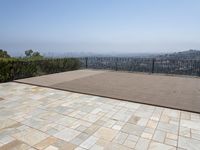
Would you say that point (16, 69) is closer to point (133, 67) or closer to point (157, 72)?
point (133, 67)

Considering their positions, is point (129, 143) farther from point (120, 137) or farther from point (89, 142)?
point (89, 142)

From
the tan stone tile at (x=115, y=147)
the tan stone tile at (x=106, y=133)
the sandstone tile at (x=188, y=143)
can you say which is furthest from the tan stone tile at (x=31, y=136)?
the sandstone tile at (x=188, y=143)

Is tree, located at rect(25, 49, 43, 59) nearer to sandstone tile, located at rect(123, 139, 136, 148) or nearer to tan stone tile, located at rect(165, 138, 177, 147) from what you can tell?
sandstone tile, located at rect(123, 139, 136, 148)

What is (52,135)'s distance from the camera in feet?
8.33

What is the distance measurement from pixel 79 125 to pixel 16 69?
212 inches

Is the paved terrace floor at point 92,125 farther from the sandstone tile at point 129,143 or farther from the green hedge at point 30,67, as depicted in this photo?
the green hedge at point 30,67

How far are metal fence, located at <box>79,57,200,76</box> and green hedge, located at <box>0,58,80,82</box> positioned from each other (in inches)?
58.5

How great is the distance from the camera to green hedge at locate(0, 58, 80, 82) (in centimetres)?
666

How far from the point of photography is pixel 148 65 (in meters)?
8.97

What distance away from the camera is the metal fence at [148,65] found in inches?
315

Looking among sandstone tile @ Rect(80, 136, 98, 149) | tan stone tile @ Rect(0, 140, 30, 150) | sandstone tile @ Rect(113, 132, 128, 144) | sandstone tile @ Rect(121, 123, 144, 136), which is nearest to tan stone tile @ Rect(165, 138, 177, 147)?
sandstone tile @ Rect(121, 123, 144, 136)

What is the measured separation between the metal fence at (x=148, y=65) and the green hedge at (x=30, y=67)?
4.88ft

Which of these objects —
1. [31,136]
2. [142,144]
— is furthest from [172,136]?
[31,136]

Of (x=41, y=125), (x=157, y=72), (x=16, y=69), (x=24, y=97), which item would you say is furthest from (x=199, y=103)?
(x=16, y=69)
